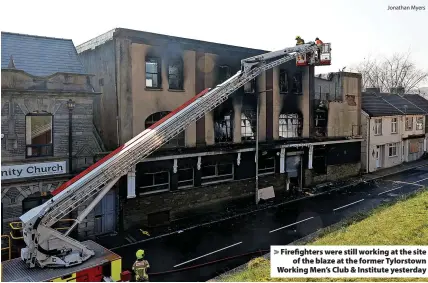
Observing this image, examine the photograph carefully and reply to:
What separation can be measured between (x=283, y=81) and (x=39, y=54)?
51.7ft

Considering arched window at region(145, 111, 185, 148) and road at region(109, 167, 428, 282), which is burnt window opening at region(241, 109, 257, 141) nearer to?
arched window at region(145, 111, 185, 148)

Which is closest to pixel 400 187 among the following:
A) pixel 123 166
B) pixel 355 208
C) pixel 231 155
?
pixel 355 208

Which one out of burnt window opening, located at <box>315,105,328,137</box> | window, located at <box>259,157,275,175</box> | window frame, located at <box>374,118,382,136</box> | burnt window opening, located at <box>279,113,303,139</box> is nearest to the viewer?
window, located at <box>259,157,275,175</box>

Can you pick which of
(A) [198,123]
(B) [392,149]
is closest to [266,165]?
(A) [198,123]

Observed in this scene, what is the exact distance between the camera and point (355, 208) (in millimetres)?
21672

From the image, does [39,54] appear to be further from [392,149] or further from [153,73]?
[392,149]

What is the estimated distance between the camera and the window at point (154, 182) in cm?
1906

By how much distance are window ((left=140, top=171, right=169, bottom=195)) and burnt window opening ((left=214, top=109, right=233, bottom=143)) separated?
4.17m

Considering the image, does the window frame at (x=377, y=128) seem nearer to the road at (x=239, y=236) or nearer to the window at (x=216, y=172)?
the road at (x=239, y=236)

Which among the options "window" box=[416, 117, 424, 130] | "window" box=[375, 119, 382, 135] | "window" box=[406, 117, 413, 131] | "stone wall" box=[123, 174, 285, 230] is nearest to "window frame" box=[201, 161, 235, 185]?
"stone wall" box=[123, 174, 285, 230]

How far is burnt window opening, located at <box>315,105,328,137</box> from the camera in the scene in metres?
28.5

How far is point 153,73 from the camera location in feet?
64.2

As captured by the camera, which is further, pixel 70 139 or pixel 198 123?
pixel 198 123

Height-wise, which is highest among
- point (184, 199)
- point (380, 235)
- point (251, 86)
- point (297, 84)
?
point (297, 84)
